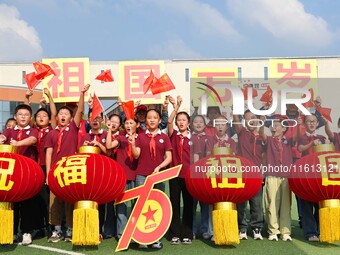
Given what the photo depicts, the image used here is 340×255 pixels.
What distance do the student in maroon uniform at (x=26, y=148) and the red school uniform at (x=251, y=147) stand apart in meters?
2.54

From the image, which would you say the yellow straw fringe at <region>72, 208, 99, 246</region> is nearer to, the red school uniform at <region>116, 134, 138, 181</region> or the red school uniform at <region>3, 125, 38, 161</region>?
the red school uniform at <region>116, 134, 138, 181</region>

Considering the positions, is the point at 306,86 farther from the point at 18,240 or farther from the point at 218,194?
the point at 18,240

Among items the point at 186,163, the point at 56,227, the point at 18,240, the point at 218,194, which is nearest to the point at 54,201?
the point at 56,227

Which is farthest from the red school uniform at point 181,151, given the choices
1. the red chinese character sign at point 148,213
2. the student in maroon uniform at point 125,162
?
the student in maroon uniform at point 125,162

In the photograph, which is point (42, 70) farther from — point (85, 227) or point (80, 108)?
point (85, 227)

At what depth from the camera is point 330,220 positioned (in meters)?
4.63

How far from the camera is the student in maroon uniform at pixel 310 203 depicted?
529cm

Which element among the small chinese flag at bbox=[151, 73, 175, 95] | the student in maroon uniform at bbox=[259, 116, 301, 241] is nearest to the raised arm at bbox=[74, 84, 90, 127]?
the small chinese flag at bbox=[151, 73, 175, 95]

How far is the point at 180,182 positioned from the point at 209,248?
2.78ft

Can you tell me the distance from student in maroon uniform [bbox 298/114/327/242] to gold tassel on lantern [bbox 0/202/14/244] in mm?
3479

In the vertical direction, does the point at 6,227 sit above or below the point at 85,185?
below

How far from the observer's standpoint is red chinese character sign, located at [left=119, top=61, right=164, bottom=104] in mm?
5773

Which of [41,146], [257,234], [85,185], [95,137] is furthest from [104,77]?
[257,234]

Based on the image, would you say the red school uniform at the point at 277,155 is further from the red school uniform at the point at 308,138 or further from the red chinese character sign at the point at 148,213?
the red chinese character sign at the point at 148,213
